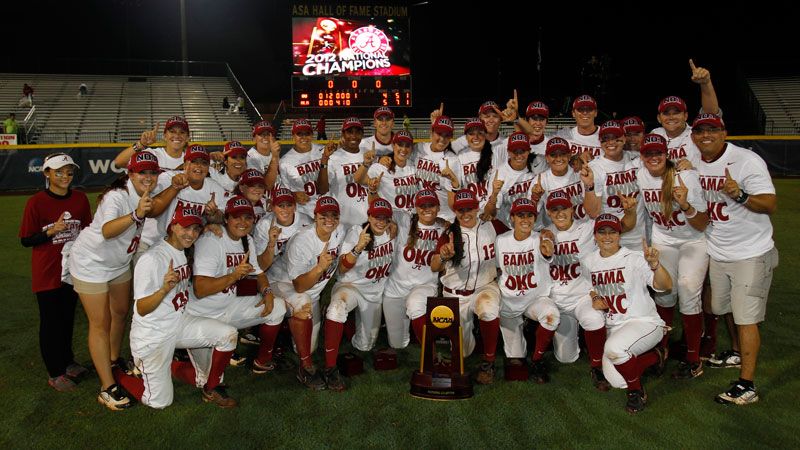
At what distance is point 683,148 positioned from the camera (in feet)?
19.9

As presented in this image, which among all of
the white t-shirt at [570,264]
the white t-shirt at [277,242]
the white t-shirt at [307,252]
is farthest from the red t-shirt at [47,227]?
the white t-shirt at [570,264]

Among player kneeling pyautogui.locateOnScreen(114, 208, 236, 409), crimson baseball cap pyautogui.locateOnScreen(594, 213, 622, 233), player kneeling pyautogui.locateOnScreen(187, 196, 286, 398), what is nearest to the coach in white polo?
crimson baseball cap pyautogui.locateOnScreen(594, 213, 622, 233)

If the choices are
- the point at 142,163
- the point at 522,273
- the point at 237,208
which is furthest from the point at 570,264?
the point at 142,163

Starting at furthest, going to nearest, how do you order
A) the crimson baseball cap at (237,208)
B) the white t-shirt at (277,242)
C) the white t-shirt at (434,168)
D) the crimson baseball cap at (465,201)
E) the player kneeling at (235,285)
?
the white t-shirt at (434,168) → the white t-shirt at (277,242) → the crimson baseball cap at (465,201) → the crimson baseball cap at (237,208) → the player kneeling at (235,285)

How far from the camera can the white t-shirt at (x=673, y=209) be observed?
5.49 meters

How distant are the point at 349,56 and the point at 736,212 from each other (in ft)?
71.5

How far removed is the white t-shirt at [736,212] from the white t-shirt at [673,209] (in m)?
A: 0.14

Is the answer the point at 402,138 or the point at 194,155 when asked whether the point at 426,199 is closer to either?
the point at 402,138

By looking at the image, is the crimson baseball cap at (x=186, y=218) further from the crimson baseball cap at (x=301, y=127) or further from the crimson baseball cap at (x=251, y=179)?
the crimson baseball cap at (x=301, y=127)

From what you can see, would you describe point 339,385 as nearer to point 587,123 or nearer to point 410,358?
point 410,358

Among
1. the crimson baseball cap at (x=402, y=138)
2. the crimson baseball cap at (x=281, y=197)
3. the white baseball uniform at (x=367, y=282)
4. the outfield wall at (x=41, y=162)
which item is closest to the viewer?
the crimson baseball cap at (x=281, y=197)

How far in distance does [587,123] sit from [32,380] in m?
6.42

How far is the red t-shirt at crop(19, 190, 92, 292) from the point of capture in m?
5.05

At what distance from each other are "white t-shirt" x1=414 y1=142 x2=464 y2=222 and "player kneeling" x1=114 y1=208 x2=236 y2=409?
117 inches
